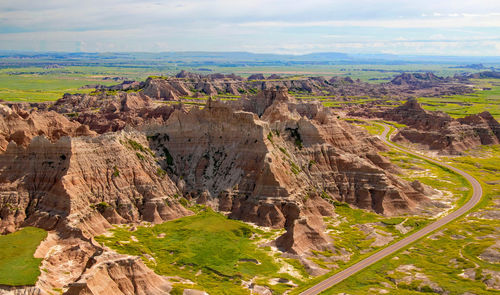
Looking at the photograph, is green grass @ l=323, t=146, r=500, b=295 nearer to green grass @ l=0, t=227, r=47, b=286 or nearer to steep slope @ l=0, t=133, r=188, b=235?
steep slope @ l=0, t=133, r=188, b=235

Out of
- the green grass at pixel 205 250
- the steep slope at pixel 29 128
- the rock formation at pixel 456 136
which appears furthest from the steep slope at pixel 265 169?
the rock formation at pixel 456 136

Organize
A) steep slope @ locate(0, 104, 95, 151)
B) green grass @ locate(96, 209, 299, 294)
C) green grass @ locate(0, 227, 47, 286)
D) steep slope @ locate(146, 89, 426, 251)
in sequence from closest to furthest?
green grass @ locate(0, 227, 47, 286)
green grass @ locate(96, 209, 299, 294)
steep slope @ locate(146, 89, 426, 251)
steep slope @ locate(0, 104, 95, 151)

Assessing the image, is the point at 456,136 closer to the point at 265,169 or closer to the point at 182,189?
the point at 265,169

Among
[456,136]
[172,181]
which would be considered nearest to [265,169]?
[172,181]

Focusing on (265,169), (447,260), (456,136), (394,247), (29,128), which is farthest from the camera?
(456,136)

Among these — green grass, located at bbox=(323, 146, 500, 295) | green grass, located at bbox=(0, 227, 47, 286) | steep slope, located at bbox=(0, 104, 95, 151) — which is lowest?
green grass, located at bbox=(323, 146, 500, 295)

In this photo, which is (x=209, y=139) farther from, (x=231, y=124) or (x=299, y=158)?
(x=299, y=158)

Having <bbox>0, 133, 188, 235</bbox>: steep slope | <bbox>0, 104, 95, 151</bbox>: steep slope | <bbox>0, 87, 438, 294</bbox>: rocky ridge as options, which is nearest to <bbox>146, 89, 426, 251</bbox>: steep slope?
<bbox>0, 87, 438, 294</bbox>: rocky ridge
